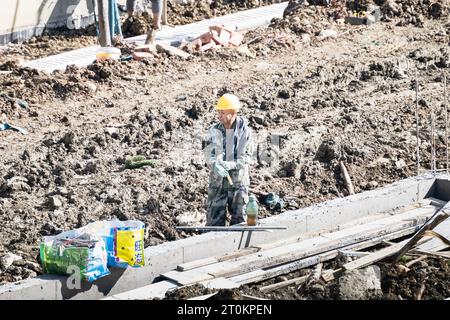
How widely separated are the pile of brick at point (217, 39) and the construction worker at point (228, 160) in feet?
23.1

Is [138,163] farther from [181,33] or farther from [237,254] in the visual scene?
[181,33]

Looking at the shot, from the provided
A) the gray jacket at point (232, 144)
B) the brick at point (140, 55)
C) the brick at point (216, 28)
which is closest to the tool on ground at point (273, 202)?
the gray jacket at point (232, 144)

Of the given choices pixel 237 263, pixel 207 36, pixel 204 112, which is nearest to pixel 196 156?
pixel 204 112

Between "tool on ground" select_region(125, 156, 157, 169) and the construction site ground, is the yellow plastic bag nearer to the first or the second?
the construction site ground

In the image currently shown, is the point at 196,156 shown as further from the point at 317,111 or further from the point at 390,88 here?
the point at 390,88

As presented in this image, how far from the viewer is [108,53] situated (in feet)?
59.8

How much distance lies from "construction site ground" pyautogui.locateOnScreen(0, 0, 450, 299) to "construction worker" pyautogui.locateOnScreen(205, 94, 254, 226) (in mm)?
573

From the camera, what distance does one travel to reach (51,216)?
12477mm

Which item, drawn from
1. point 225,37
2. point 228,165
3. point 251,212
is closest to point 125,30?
point 225,37

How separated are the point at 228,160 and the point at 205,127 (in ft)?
10.9

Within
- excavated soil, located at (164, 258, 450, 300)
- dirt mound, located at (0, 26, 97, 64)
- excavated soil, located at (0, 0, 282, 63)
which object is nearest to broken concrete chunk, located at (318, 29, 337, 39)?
excavated soil, located at (0, 0, 282, 63)

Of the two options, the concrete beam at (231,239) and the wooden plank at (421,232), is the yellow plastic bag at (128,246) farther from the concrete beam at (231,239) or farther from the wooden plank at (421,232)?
the wooden plank at (421,232)

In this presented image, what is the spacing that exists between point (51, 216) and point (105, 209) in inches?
24.1

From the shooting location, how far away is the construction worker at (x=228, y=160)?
1163cm
